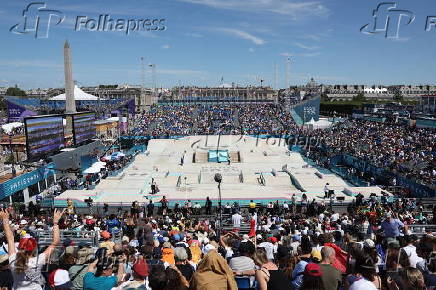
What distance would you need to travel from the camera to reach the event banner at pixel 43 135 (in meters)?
26.0

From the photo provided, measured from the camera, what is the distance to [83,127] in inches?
1404

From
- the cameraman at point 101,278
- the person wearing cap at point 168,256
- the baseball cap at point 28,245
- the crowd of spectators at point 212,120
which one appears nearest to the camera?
the cameraman at point 101,278

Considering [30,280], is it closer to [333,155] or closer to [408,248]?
[408,248]

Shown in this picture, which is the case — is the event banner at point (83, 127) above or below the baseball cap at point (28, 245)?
below

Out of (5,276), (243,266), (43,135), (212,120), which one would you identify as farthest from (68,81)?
(243,266)

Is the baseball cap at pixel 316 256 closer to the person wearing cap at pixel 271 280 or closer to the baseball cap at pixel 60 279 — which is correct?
the person wearing cap at pixel 271 280

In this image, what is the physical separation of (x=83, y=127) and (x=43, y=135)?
7735 millimetres

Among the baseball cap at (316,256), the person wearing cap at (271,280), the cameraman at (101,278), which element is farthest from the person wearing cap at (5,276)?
the baseball cap at (316,256)

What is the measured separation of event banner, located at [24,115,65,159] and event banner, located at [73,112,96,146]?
8.97 ft

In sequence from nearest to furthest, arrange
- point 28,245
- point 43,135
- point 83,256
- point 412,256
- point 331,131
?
point 28,245 → point 412,256 → point 83,256 → point 43,135 → point 331,131

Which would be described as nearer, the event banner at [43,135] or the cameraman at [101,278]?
the cameraman at [101,278]

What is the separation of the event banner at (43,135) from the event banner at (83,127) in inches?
108

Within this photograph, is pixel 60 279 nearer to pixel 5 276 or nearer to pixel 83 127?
pixel 5 276

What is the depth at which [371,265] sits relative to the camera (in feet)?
12.8
